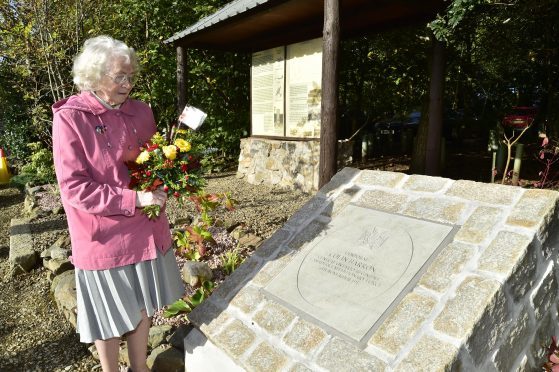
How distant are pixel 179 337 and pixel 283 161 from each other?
4.51m

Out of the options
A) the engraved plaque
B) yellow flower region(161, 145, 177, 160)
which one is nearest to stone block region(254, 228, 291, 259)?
the engraved plaque

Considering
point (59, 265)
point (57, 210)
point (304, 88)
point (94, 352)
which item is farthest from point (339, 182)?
point (57, 210)

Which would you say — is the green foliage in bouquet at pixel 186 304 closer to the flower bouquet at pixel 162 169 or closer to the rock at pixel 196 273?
the rock at pixel 196 273

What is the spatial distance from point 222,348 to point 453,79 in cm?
1332

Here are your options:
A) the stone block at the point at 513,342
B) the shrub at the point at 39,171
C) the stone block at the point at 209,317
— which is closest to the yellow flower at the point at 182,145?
the stone block at the point at 209,317

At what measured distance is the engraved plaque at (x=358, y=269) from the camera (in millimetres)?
1756

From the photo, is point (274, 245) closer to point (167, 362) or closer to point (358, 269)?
point (358, 269)

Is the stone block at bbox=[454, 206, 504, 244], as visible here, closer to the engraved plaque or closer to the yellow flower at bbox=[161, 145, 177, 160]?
the engraved plaque

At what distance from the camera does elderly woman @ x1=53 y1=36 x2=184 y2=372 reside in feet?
5.95

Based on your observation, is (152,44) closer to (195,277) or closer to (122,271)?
(195,277)

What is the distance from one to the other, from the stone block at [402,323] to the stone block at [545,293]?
1.72ft

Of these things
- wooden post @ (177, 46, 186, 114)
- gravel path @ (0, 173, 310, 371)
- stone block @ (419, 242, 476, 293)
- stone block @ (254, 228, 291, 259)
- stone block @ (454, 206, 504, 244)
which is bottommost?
gravel path @ (0, 173, 310, 371)

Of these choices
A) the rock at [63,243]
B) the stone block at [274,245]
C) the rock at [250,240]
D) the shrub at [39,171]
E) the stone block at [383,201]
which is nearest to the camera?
the stone block at [383,201]

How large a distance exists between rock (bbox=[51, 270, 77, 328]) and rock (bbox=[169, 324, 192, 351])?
949mm
